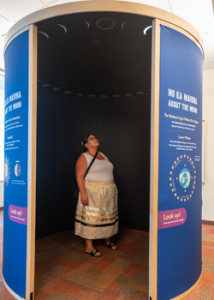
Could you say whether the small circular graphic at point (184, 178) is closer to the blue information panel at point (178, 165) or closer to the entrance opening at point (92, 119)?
the blue information panel at point (178, 165)

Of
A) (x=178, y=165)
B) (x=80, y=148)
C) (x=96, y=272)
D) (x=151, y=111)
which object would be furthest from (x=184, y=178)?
(x=80, y=148)

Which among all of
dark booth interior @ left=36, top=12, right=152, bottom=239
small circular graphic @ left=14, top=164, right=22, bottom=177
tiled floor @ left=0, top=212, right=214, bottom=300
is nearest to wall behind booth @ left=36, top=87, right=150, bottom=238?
dark booth interior @ left=36, top=12, right=152, bottom=239

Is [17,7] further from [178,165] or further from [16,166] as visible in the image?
[178,165]

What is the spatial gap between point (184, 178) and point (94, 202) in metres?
1.38

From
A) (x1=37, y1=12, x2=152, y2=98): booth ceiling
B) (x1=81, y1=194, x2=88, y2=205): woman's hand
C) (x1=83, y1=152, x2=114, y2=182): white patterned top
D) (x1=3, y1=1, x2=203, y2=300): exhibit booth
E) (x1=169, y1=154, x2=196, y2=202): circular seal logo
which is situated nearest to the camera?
(x1=3, y1=1, x2=203, y2=300): exhibit booth

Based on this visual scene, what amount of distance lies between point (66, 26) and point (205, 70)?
3.67m

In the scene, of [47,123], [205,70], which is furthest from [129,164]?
[205,70]

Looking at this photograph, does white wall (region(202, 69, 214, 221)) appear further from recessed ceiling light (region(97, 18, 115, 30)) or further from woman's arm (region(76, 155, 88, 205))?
recessed ceiling light (region(97, 18, 115, 30))

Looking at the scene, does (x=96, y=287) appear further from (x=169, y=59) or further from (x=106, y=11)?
(x=106, y=11)

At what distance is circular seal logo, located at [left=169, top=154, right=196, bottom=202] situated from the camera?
2197mm

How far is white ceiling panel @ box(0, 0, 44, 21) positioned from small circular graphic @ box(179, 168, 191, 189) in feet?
9.69

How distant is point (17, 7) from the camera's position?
139 inches

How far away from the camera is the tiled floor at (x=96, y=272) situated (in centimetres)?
233

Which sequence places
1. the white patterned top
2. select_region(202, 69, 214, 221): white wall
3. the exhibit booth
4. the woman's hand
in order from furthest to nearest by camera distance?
select_region(202, 69, 214, 221): white wall < the white patterned top < the woman's hand < the exhibit booth
